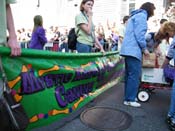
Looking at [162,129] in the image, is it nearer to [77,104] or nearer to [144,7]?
[77,104]

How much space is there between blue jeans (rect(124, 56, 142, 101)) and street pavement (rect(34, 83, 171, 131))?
250 millimetres

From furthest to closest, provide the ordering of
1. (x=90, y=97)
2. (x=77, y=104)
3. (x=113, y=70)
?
1. (x=113, y=70)
2. (x=90, y=97)
3. (x=77, y=104)

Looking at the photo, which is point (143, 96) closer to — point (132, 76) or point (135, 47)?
point (132, 76)

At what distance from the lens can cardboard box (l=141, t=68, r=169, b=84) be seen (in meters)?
4.73

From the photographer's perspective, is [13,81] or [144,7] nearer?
[13,81]

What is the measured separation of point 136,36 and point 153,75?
87cm

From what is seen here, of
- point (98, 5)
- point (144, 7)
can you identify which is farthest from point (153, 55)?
point (98, 5)

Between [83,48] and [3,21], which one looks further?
[83,48]

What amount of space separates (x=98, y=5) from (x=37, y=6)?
5103 mm

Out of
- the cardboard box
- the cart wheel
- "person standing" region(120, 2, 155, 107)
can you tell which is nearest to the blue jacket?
"person standing" region(120, 2, 155, 107)

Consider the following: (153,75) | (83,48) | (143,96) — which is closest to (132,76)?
(153,75)

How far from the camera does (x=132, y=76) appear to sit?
4.61 meters

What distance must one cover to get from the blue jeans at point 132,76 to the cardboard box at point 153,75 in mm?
225

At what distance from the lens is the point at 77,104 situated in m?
3.93
